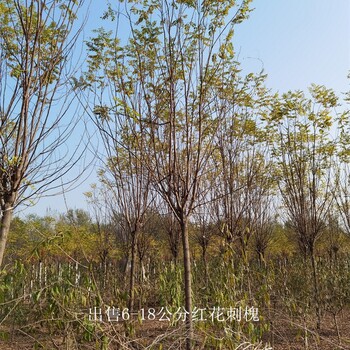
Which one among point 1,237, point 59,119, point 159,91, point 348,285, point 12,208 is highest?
point 159,91

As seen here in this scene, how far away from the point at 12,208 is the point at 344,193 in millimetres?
6647

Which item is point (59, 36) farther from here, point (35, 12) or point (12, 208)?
point (12, 208)

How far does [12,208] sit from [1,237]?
244 millimetres

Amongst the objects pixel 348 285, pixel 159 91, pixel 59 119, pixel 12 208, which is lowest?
pixel 348 285

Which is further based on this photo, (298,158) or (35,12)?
(298,158)

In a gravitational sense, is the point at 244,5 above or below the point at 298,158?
above

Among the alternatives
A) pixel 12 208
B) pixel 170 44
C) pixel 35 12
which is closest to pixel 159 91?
pixel 170 44

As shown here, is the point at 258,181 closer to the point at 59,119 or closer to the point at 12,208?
the point at 59,119

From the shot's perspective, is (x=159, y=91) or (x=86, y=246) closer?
(x=159, y=91)

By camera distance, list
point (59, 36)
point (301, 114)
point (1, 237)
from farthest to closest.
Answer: point (301, 114)
point (59, 36)
point (1, 237)

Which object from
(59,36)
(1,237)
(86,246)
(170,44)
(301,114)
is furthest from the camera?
(86,246)

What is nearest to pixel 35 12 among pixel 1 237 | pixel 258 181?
pixel 1 237

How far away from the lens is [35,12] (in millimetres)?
3424

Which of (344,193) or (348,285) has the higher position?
(344,193)
